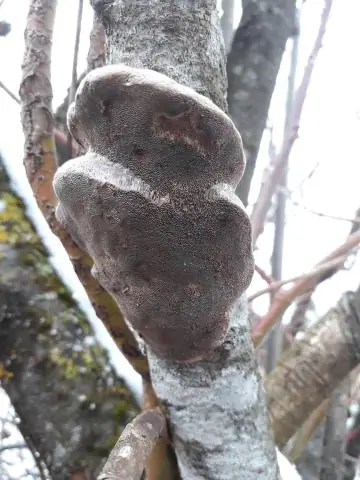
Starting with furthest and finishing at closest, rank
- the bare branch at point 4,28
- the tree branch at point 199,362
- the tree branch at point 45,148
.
Answer: 1. the bare branch at point 4,28
2. the tree branch at point 45,148
3. the tree branch at point 199,362

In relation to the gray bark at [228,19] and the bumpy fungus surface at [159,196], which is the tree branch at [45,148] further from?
the gray bark at [228,19]

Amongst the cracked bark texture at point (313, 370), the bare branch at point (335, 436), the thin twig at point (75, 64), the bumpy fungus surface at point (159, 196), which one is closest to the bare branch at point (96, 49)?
the thin twig at point (75, 64)

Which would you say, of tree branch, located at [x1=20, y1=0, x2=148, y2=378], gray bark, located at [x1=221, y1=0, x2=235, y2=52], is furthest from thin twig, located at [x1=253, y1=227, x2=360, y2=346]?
gray bark, located at [x1=221, y1=0, x2=235, y2=52]

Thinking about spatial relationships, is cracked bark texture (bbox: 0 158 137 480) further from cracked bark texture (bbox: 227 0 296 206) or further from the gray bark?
the gray bark

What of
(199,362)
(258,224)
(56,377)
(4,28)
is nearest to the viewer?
(199,362)

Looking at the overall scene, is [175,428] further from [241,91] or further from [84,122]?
[241,91]

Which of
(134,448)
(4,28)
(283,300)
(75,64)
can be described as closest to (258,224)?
(283,300)

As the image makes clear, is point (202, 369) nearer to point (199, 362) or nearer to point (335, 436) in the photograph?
point (199, 362)
